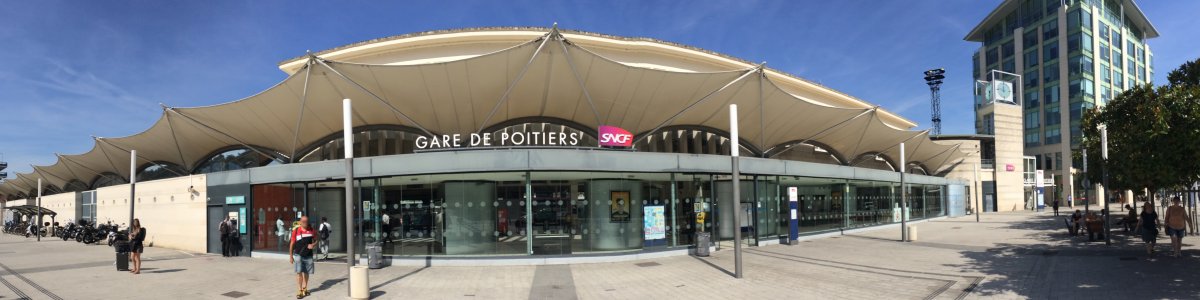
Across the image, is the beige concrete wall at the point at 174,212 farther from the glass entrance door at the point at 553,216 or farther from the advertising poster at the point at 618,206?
the advertising poster at the point at 618,206

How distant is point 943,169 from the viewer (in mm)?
53812

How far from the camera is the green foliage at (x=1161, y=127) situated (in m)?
11.6

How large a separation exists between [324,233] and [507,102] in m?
8.86

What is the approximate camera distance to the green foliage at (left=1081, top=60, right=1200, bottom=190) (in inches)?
458

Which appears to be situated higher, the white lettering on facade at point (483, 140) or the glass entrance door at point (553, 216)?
→ the white lettering on facade at point (483, 140)

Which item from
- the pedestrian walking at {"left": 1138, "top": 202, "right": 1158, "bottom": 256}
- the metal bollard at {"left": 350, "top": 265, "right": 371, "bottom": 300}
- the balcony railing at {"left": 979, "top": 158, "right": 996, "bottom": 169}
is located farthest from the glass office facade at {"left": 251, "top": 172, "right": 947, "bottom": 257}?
the balcony railing at {"left": 979, "top": 158, "right": 996, "bottom": 169}

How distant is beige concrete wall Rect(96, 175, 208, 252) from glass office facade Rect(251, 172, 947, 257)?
13.1 feet

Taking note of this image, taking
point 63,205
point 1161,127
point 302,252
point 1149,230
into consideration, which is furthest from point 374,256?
point 63,205

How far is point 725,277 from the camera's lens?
42.7 feet

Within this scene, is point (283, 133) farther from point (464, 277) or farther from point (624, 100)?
point (464, 277)

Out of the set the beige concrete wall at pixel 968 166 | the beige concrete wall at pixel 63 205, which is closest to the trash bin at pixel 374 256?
the beige concrete wall at pixel 63 205

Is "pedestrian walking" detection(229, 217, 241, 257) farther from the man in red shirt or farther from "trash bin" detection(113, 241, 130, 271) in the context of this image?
the man in red shirt

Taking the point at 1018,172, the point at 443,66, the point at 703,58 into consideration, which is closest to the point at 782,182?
the point at 703,58

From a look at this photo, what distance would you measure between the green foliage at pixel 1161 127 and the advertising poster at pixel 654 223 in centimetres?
1085
